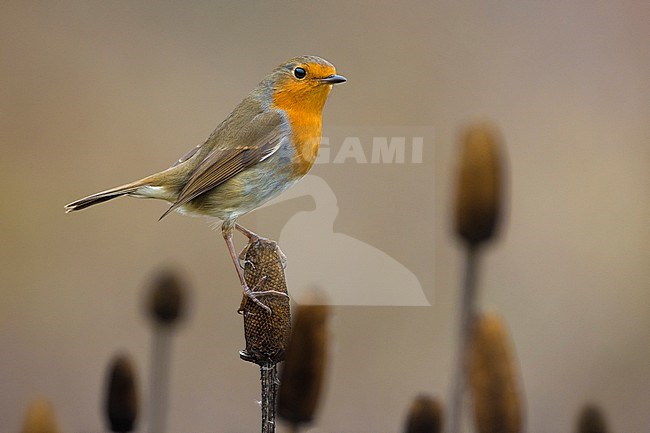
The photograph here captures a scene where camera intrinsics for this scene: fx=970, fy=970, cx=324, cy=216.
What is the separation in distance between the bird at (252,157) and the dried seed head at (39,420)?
0.49 m

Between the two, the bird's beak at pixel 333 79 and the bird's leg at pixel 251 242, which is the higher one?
the bird's beak at pixel 333 79

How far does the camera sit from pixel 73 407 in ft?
10.5

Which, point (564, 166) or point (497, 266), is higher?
point (564, 166)

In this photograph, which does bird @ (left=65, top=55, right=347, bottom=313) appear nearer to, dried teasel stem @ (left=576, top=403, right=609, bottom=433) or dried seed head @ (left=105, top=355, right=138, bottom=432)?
dried seed head @ (left=105, top=355, right=138, bottom=432)

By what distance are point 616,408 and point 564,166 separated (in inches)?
36.6

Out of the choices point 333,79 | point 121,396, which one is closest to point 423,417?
point 121,396

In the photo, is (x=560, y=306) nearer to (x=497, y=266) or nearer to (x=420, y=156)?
(x=497, y=266)

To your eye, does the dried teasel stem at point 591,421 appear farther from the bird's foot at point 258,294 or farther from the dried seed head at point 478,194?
the bird's foot at point 258,294

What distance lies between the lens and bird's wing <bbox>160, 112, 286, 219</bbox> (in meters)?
1.90

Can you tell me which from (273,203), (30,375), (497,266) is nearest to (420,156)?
(273,203)

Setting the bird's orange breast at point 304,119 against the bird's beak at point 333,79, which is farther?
the bird's orange breast at point 304,119

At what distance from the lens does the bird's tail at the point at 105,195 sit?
1.73m

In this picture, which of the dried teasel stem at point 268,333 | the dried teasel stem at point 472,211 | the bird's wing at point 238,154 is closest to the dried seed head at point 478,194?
the dried teasel stem at point 472,211

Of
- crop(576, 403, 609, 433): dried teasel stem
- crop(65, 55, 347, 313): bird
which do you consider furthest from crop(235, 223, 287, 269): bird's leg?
crop(576, 403, 609, 433): dried teasel stem
